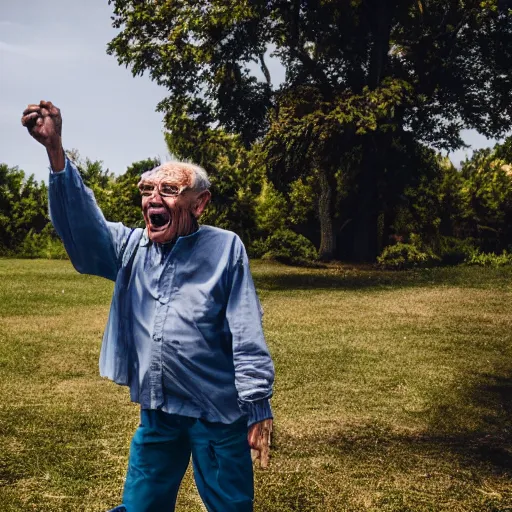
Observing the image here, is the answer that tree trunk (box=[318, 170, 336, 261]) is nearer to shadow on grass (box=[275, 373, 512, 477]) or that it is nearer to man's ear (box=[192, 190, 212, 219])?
shadow on grass (box=[275, 373, 512, 477])

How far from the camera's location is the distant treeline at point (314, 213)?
957 inches

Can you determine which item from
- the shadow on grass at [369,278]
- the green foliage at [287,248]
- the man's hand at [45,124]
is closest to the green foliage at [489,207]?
the shadow on grass at [369,278]

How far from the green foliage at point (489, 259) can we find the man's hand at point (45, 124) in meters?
21.9

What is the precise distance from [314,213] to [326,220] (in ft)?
4.30

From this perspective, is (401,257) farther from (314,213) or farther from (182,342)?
(182,342)

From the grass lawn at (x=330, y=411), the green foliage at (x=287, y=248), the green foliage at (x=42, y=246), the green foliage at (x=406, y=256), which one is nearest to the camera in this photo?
the grass lawn at (x=330, y=411)

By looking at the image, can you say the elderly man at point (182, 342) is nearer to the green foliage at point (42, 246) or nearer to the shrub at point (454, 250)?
the shrub at point (454, 250)

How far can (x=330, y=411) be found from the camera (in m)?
7.19

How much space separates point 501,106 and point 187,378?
21.3 meters

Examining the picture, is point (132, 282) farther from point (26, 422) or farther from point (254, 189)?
point (254, 189)

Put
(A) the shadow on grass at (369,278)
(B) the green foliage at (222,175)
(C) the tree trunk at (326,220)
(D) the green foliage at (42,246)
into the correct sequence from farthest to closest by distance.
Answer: (D) the green foliage at (42,246)
(C) the tree trunk at (326,220)
(B) the green foliage at (222,175)
(A) the shadow on grass at (369,278)

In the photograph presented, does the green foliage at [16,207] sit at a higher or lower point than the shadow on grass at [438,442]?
higher

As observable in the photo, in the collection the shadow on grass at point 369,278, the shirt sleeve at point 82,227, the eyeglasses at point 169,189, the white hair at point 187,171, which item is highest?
the white hair at point 187,171

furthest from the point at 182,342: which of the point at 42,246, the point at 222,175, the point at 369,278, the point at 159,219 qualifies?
the point at 42,246
